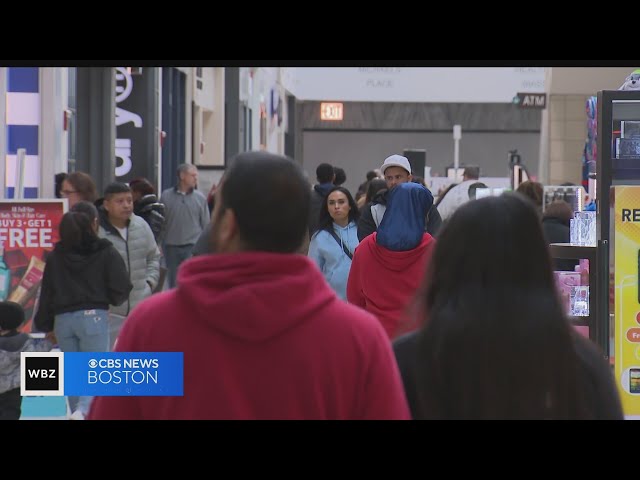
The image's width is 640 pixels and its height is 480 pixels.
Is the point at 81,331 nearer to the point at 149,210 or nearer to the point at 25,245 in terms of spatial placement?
the point at 25,245

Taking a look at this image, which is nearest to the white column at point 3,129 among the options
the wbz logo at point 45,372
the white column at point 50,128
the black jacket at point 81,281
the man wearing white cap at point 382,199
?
the white column at point 50,128

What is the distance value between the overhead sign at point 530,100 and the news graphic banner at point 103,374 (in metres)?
17.0

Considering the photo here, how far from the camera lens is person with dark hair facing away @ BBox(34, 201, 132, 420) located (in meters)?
6.61

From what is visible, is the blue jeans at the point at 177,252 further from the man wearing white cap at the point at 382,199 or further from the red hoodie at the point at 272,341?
the red hoodie at the point at 272,341

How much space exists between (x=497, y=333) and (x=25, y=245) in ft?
18.7

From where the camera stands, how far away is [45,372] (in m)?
4.17

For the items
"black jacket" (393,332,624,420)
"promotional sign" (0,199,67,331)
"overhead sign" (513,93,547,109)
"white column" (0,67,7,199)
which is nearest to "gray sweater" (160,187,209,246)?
"white column" (0,67,7,199)

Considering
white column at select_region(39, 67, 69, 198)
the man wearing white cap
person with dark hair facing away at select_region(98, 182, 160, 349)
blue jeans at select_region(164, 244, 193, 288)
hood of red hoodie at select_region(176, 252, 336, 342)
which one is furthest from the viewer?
blue jeans at select_region(164, 244, 193, 288)

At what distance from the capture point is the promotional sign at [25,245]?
7625 millimetres

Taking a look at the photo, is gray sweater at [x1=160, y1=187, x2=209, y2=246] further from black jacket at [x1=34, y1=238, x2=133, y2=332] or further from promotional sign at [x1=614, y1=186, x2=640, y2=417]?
promotional sign at [x1=614, y1=186, x2=640, y2=417]

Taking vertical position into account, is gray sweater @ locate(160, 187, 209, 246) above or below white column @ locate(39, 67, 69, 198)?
below
